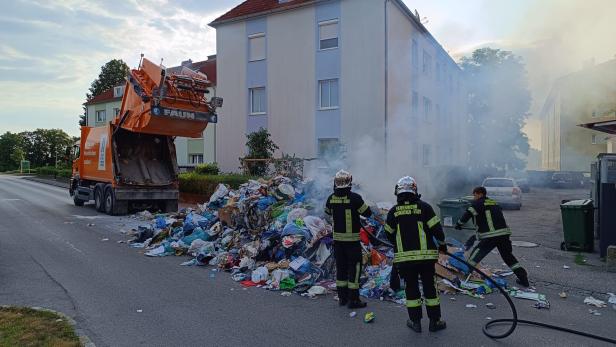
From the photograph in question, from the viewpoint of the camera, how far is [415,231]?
186 inches

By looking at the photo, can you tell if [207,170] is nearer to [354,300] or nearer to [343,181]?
[343,181]

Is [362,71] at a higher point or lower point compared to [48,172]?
higher

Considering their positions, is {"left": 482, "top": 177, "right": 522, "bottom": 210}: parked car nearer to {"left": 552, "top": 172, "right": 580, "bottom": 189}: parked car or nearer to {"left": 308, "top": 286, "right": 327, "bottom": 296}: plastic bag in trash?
Result: {"left": 552, "top": 172, "right": 580, "bottom": 189}: parked car

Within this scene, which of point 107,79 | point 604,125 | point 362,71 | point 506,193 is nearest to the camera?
point 604,125

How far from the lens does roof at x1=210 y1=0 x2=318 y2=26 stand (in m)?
22.0

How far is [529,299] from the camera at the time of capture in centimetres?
599

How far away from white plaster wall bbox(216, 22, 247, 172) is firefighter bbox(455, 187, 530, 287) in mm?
18005

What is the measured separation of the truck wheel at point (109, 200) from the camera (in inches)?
585

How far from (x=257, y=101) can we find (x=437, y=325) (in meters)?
19.9

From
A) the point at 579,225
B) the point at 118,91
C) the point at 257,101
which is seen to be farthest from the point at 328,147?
the point at 118,91

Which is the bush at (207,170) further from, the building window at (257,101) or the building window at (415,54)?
the building window at (415,54)

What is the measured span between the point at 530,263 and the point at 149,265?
22.1ft

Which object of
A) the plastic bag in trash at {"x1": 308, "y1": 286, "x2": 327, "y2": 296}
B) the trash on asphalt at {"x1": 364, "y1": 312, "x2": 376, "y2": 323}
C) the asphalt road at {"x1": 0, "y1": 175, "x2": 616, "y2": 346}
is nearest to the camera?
the asphalt road at {"x1": 0, "y1": 175, "x2": 616, "y2": 346}

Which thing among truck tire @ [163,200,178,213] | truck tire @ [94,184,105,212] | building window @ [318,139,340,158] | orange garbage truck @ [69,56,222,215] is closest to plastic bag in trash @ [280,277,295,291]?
orange garbage truck @ [69,56,222,215]
